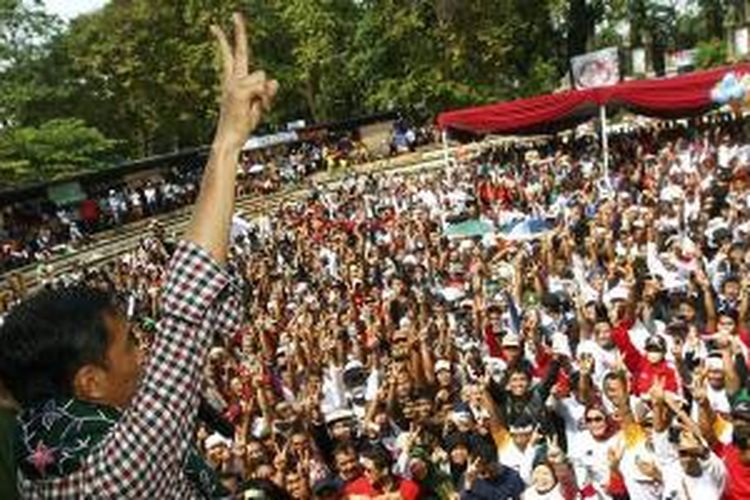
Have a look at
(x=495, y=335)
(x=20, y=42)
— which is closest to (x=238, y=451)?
(x=495, y=335)

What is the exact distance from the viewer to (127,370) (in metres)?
1.62

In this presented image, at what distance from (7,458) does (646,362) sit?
7.78m

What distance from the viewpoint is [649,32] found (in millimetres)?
54438

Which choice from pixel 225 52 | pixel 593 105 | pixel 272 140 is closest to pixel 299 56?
pixel 272 140

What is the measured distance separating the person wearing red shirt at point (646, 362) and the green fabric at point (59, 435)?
727 cm

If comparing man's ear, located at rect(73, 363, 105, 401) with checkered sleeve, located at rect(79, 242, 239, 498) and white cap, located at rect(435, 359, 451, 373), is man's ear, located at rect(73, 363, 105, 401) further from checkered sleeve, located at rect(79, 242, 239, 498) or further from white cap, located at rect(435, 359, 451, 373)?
white cap, located at rect(435, 359, 451, 373)

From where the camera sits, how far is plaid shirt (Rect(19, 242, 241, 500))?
1.41 m

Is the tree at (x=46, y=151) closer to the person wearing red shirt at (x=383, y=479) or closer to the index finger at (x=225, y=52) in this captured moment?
the person wearing red shirt at (x=383, y=479)

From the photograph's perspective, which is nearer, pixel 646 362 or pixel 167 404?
pixel 167 404

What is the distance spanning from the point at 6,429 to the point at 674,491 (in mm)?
5721

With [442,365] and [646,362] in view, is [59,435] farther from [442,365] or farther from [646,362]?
[442,365]

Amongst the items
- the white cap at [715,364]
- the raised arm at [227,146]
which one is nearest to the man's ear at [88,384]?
the raised arm at [227,146]

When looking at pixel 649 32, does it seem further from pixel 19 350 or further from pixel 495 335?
pixel 19 350

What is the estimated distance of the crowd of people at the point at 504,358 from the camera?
6.97 meters
